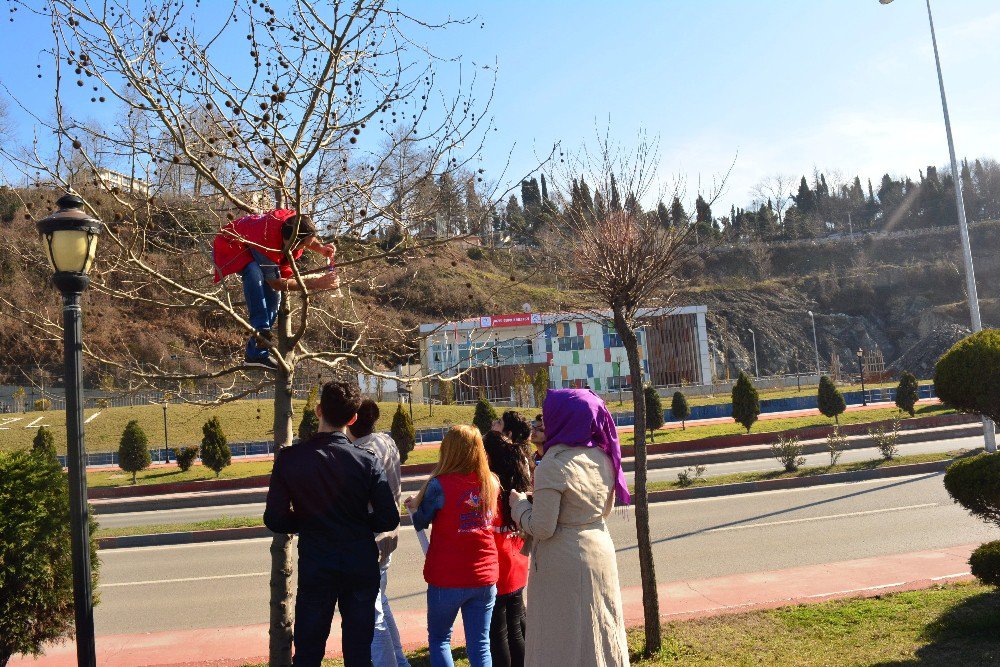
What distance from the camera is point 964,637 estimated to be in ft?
18.0

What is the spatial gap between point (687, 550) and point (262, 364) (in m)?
7.26

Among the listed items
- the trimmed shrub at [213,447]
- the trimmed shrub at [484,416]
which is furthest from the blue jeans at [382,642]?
the trimmed shrub at [484,416]

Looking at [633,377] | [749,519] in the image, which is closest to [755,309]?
[749,519]

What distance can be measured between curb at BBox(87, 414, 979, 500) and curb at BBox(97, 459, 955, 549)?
5769 millimetres

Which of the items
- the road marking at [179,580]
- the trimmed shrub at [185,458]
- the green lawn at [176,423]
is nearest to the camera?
the road marking at [179,580]

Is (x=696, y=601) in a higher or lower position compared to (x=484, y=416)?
lower

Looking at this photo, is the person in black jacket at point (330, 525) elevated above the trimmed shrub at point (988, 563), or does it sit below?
above

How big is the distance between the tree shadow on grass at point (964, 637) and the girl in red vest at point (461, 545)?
9.03 ft

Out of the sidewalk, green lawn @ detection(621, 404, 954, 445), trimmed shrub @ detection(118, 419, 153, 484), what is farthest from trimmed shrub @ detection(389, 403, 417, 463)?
the sidewalk

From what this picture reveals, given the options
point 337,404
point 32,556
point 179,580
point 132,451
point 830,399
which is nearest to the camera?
point 337,404

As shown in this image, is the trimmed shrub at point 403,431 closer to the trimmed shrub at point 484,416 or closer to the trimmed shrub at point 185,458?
the trimmed shrub at point 484,416

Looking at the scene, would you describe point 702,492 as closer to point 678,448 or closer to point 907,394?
point 678,448

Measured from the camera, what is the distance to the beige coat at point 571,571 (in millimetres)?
3666

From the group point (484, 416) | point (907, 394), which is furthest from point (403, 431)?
point (907, 394)
